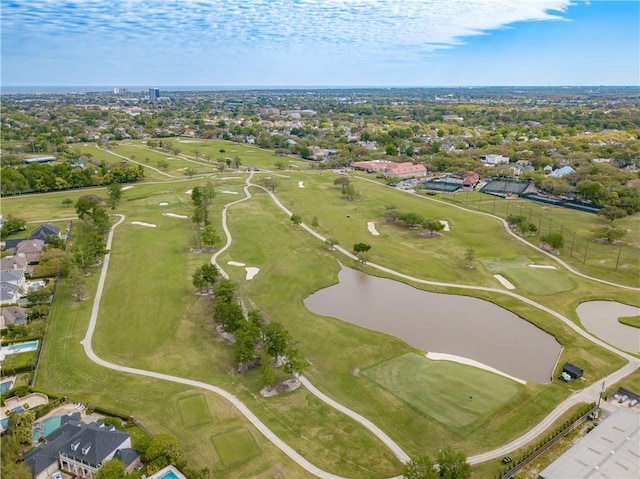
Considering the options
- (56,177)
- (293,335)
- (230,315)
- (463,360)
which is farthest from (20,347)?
(56,177)

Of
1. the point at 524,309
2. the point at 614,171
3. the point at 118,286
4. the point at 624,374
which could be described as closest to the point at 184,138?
the point at 118,286

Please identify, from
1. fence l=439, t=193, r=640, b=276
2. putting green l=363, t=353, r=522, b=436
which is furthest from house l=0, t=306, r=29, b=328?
fence l=439, t=193, r=640, b=276

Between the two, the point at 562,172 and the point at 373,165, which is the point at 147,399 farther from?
the point at 562,172

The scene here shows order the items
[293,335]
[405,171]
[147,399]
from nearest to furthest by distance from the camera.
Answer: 1. [147,399]
2. [293,335]
3. [405,171]

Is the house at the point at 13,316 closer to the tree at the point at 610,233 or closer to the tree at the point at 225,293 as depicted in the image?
the tree at the point at 225,293

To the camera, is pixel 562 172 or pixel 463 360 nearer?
pixel 463 360

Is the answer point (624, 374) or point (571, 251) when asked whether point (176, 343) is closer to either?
point (624, 374)

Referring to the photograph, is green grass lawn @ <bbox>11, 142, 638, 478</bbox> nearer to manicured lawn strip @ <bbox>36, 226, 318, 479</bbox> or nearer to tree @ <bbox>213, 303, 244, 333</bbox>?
manicured lawn strip @ <bbox>36, 226, 318, 479</bbox>
